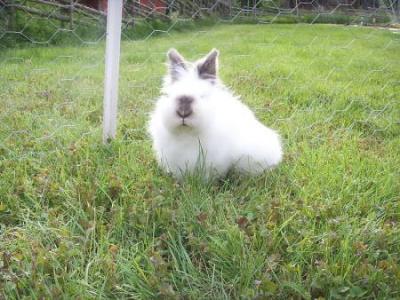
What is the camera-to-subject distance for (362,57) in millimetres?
4270

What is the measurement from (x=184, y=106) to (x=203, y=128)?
0.44ft

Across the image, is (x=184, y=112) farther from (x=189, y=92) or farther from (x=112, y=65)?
(x=112, y=65)

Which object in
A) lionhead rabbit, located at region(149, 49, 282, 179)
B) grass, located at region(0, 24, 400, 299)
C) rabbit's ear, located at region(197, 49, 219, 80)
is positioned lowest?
grass, located at region(0, 24, 400, 299)

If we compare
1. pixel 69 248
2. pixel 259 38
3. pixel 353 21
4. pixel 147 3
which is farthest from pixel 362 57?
pixel 69 248

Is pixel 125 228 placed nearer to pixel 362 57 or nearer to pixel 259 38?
pixel 259 38

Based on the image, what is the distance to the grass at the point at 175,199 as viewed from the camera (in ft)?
4.52

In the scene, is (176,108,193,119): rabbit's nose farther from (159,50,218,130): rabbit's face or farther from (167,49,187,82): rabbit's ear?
(167,49,187,82): rabbit's ear

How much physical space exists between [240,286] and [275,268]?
0.46ft

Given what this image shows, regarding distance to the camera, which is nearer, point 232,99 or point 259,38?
point 232,99

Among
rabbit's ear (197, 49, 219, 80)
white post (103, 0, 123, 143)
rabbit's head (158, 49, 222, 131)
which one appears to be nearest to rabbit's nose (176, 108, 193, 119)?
rabbit's head (158, 49, 222, 131)

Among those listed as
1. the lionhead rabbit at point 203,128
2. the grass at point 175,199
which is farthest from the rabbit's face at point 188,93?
the grass at point 175,199

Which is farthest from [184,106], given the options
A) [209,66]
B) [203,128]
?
[209,66]

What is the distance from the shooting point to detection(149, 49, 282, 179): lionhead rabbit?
1.85m

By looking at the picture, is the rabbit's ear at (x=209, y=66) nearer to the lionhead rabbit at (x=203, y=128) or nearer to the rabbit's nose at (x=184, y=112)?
the lionhead rabbit at (x=203, y=128)
